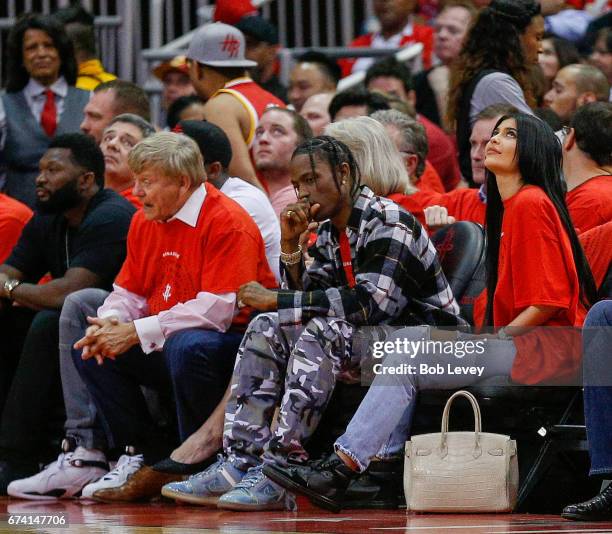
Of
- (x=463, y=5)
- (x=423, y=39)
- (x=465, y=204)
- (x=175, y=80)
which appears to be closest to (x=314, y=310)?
(x=465, y=204)

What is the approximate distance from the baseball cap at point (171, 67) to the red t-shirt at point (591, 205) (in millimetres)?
5307

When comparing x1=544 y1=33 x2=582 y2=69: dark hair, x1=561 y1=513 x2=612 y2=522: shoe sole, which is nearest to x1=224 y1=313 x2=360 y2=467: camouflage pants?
x1=561 y1=513 x2=612 y2=522: shoe sole

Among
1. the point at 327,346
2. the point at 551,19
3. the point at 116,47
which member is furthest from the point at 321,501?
the point at 116,47

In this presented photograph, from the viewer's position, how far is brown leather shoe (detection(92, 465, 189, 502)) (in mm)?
6977

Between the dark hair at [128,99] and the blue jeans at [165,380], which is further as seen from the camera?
the dark hair at [128,99]

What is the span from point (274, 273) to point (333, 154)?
122 centimetres

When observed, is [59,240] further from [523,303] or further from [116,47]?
[116,47]

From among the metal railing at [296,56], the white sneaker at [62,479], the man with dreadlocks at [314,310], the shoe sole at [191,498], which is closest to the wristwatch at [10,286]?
the white sneaker at [62,479]

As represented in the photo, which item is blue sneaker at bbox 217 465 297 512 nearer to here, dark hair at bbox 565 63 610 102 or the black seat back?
the black seat back

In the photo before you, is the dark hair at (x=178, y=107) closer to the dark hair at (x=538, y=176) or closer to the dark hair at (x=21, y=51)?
the dark hair at (x=21, y=51)

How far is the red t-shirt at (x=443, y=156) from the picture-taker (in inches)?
375

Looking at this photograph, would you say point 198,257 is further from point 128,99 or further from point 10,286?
point 128,99

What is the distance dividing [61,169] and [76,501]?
5.73ft

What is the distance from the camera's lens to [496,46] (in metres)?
8.24
